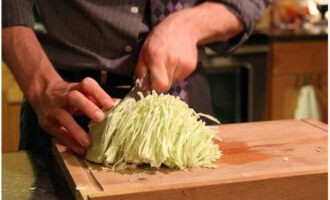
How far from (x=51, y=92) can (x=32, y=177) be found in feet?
0.55

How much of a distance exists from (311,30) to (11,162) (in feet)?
6.17

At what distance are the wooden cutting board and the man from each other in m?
0.15

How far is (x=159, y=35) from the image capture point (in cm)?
100

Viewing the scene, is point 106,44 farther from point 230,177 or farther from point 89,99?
point 230,177

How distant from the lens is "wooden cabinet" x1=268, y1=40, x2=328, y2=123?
7.63 feet

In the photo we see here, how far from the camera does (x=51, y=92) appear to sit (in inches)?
36.2

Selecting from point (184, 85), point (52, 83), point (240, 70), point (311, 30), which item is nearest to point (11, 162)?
point (52, 83)

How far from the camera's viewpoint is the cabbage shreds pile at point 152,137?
2.54 ft

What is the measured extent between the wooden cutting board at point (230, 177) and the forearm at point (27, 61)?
0.13m

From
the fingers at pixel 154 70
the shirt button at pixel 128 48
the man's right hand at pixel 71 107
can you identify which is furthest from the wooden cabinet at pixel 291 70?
the man's right hand at pixel 71 107

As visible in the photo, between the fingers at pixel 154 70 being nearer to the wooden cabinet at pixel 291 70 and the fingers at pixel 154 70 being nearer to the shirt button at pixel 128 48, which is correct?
the shirt button at pixel 128 48

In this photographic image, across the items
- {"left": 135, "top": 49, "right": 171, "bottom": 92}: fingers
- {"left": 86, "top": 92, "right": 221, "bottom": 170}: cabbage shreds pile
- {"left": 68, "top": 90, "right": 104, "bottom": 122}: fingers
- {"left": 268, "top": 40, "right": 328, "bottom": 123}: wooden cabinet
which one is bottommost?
{"left": 268, "top": 40, "right": 328, "bottom": 123}: wooden cabinet

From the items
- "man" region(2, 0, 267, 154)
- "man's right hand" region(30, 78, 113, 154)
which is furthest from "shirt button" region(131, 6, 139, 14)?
"man's right hand" region(30, 78, 113, 154)

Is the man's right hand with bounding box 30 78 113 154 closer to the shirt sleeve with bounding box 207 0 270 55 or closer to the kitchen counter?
the kitchen counter
